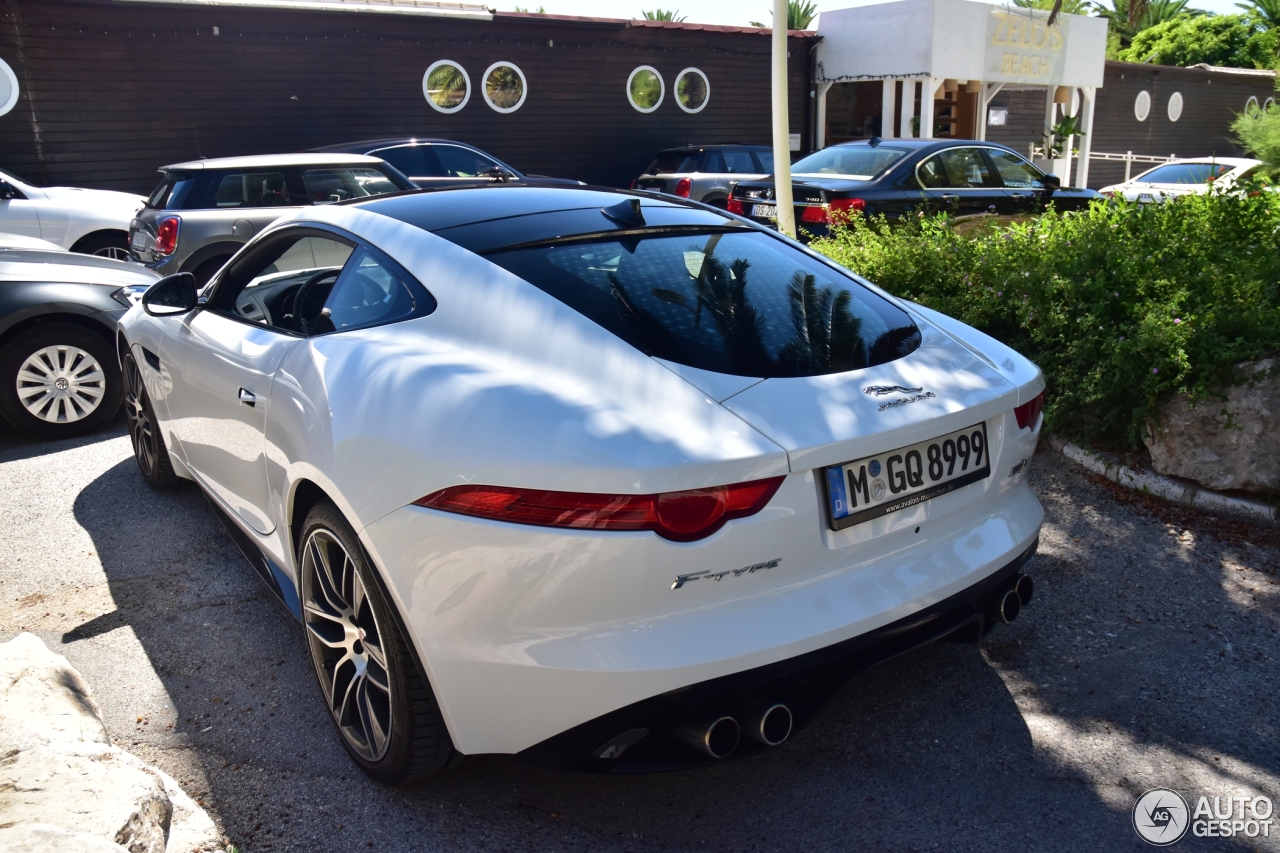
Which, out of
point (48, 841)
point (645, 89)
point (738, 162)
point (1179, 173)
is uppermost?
point (645, 89)

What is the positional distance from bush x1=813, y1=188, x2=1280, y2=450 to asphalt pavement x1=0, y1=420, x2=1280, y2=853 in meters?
0.68

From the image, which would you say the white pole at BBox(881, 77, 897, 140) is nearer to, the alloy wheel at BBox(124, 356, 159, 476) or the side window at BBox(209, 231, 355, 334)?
the alloy wheel at BBox(124, 356, 159, 476)

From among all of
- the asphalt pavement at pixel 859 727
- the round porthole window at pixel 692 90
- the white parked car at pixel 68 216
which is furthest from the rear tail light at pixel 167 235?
the round porthole window at pixel 692 90

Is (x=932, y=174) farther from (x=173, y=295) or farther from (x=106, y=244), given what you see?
(x=106, y=244)

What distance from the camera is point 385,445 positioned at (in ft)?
7.88

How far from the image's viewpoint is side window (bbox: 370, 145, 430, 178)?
12.9m

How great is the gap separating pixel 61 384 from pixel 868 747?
214 inches

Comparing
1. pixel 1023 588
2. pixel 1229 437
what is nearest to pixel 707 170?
pixel 1229 437

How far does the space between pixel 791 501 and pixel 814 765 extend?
96 centimetres

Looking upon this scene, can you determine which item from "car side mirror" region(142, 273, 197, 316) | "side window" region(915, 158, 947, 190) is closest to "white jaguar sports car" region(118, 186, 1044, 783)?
"car side mirror" region(142, 273, 197, 316)

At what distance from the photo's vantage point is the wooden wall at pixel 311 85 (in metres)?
14.3

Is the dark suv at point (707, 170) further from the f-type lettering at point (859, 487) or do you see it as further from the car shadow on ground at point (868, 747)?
the f-type lettering at point (859, 487)

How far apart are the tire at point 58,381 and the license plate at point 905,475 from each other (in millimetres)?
5446

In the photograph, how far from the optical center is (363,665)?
263 cm
